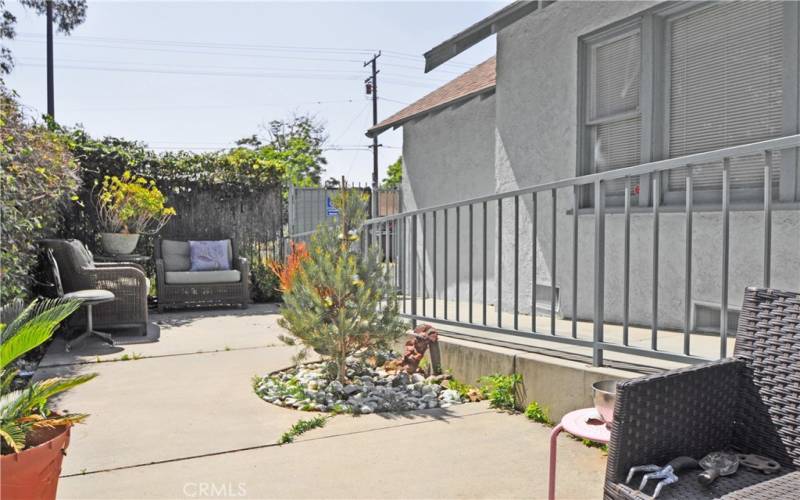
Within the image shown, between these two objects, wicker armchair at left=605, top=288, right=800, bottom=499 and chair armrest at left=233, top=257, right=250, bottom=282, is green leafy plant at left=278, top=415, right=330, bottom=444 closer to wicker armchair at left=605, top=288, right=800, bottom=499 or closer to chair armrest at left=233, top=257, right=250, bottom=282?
wicker armchair at left=605, top=288, right=800, bottom=499

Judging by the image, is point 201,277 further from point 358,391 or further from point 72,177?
point 358,391

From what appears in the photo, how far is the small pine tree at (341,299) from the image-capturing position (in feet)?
12.2

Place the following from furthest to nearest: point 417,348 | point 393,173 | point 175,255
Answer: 1. point 393,173
2. point 175,255
3. point 417,348

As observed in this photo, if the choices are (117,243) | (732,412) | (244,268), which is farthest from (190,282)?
(732,412)

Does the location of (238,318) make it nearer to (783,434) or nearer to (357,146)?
(783,434)

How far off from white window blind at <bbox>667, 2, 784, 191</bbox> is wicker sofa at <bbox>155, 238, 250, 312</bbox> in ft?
18.6

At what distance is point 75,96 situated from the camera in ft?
50.8

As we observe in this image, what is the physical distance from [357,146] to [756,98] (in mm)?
29300

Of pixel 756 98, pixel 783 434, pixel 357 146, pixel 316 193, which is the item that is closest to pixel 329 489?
pixel 783 434

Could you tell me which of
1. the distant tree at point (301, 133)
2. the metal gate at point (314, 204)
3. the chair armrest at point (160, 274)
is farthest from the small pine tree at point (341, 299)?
the distant tree at point (301, 133)

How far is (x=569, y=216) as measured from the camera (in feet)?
15.3

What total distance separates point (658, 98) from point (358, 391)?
9.21ft
